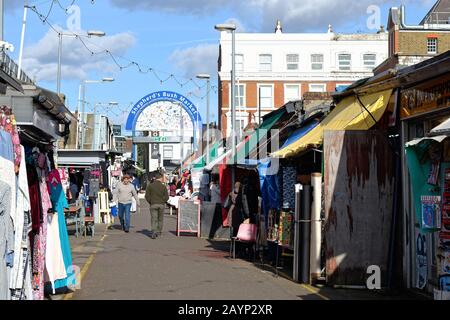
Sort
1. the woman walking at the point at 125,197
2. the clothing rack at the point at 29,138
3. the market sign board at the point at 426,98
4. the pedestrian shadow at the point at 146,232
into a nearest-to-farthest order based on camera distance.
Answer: the clothing rack at the point at 29,138 → the market sign board at the point at 426,98 → the pedestrian shadow at the point at 146,232 → the woman walking at the point at 125,197

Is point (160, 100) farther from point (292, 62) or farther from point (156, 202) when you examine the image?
point (292, 62)

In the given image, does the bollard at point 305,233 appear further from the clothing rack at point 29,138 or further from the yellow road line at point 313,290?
the clothing rack at point 29,138

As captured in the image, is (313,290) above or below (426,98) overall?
below

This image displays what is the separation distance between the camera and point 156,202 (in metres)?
20.1

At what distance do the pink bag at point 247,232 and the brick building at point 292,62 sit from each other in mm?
53625

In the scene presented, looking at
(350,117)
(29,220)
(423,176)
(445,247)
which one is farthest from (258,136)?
(29,220)

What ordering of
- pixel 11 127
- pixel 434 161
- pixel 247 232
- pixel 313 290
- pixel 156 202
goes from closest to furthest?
1. pixel 11 127
2. pixel 434 161
3. pixel 313 290
4. pixel 247 232
5. pixel 156 202

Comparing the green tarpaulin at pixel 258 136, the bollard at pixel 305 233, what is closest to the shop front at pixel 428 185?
the bollard at pixel 305 233

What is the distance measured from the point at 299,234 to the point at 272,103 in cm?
5897

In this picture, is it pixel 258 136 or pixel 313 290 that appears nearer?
pixel 313 290

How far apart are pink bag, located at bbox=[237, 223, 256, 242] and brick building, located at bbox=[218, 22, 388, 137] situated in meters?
53.6

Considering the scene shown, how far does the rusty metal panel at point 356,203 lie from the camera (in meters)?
11.1

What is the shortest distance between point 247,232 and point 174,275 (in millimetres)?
3121

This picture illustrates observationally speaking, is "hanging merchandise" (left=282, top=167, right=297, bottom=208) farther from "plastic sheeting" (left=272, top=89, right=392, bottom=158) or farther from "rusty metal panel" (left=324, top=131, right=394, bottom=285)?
"rusty metal panel" (left=324, top=131, right=394, bottom=285)
